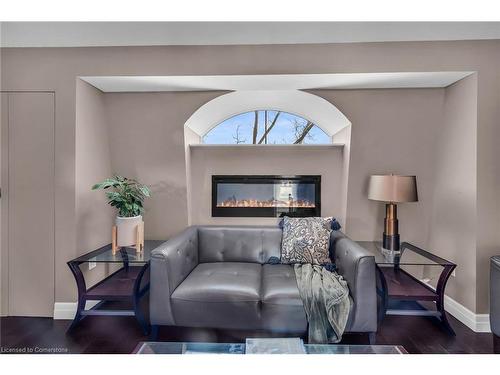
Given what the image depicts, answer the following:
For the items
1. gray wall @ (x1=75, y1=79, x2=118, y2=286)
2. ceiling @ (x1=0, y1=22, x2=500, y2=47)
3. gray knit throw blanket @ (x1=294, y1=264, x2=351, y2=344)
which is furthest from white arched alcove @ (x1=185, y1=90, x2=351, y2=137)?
gray knit throw blanket @ (x1=294, y1=264, x2=351, y2=344)

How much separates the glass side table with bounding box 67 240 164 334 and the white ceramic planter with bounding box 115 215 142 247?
8 centimetres

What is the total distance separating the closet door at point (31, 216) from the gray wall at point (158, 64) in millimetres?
107

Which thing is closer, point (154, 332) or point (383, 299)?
point (154, 332)

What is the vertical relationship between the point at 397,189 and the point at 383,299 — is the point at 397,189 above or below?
above

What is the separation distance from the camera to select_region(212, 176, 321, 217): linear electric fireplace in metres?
2.89

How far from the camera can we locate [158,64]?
2232 mm

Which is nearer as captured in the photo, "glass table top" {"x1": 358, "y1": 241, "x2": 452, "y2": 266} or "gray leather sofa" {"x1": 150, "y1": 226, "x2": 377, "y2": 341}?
"gray leather sofa" {"x1": 150, "y1": 226, "x2": 377, "y2": 341}

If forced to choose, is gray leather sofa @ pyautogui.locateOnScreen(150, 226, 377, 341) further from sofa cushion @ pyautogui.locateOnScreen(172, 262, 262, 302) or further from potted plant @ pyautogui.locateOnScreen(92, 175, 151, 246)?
potted plant @ pyautogui.locateOnScreen(92, 175, 151, 246)

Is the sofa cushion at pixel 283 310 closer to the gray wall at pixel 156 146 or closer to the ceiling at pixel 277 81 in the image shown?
the gray wall at pixel 156 146

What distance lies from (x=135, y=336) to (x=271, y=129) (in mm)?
2521

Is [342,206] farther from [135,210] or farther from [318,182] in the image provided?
[135,210]

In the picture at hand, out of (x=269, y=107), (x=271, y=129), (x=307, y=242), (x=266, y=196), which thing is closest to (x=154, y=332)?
(x=307, y=242)

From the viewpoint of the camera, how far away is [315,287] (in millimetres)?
1866

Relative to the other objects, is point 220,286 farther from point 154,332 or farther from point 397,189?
point 397,189
